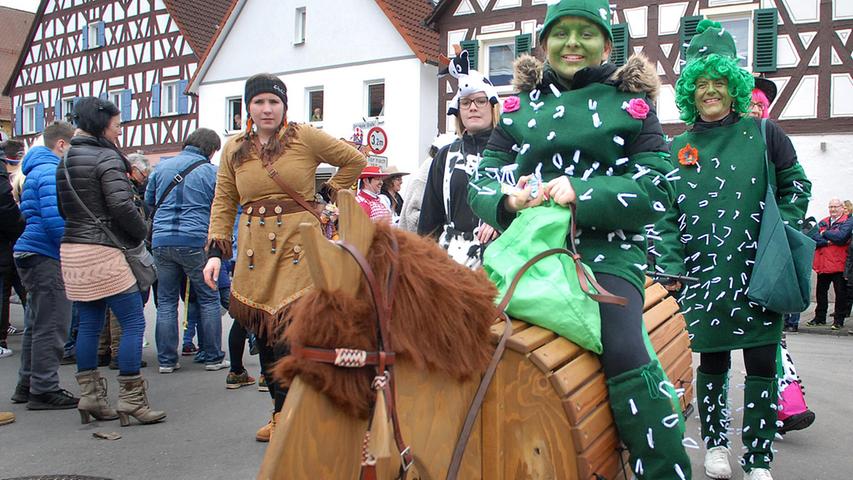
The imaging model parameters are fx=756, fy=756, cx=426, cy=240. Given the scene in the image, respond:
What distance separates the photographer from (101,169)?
4910 millimetres

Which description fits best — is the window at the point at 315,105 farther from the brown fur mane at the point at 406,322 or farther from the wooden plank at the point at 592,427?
the brown fur mane at the point at 406,322

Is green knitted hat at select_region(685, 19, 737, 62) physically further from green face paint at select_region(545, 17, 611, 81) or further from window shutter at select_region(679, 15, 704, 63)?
window shutter at select_region(679, 15, 704, 63)

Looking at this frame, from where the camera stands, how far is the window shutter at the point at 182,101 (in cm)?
2742

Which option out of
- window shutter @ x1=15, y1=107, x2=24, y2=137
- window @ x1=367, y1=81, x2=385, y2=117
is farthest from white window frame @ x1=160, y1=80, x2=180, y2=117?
window shutter @ x1=15, y1=107, x2=24, y2=137

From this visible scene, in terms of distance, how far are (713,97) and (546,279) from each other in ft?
7.09

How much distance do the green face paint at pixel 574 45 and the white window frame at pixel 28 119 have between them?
34.2 m

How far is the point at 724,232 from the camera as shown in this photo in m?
Answer: 3.96

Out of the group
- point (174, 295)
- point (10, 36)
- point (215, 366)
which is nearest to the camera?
point (174, 295)

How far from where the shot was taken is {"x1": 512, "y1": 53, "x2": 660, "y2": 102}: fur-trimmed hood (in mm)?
2588

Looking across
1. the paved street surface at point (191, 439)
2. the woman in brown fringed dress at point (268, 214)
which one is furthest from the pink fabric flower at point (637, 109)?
the paved street surface at point (191, 439)

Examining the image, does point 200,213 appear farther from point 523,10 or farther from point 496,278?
point 523,10

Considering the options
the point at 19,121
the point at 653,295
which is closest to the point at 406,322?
the point at 653,295

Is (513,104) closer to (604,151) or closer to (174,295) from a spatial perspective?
(604,151)

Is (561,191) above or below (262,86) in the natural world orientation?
below
